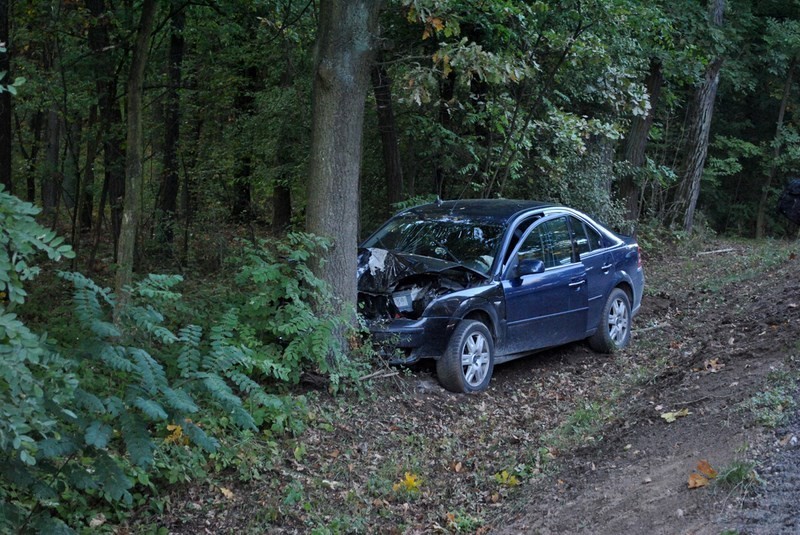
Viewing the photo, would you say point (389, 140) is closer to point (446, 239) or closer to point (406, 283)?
point (446, 239)

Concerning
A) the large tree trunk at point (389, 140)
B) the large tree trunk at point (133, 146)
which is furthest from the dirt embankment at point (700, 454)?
the large tree trunk at point (389, 140)

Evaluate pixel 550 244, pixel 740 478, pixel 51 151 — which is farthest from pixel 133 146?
pixel 51 151

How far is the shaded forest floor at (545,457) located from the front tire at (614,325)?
30.2 inches

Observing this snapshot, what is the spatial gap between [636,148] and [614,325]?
10327mm

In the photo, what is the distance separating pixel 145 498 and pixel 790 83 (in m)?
27.5

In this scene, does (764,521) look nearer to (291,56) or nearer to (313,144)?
(313,144)

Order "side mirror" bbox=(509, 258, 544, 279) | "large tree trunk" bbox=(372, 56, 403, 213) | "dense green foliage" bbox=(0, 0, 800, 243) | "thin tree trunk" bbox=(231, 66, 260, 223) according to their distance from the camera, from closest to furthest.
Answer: "side mirror" bbox=(509, 258, 544, 279) → "dense green foliage" bbox=(0, 0, 800, 243) → "large tree trunk" bbox=(372, 56, 403, 213) → "thin tree trunk" bbox=(231, 66, 260, 223)

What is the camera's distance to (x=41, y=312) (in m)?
11.2

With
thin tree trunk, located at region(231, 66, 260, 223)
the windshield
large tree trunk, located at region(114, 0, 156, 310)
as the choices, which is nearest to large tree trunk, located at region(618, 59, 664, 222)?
thin tree trunk, located at region(231, 66, 260, 223)

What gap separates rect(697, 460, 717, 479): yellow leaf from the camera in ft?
17.2

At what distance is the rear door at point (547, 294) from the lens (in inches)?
352

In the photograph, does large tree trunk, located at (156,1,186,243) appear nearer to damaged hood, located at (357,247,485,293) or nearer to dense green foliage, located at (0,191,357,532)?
damaged hood, located at (357,247,485,293)

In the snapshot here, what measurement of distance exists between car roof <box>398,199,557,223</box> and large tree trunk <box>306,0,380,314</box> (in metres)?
1.93

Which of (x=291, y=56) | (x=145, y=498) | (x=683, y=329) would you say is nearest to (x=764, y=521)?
(x=145, y=498)
